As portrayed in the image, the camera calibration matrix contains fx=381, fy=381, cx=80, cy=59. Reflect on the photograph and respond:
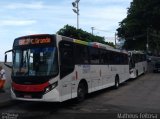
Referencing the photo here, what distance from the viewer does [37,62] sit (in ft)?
47.8

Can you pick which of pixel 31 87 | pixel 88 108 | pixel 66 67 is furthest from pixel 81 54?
pixel 31 87

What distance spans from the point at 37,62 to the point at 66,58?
Result: 4.68ft

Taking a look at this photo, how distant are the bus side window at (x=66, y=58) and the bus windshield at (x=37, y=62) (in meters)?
0.41

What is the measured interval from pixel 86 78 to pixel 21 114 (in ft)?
16.1

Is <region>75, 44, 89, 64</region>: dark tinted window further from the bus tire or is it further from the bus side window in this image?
the bus tire

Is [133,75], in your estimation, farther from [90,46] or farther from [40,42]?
[40,42]

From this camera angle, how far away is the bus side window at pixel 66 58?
15.0m

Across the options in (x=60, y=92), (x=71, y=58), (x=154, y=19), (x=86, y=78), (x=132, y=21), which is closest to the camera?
(x=60, y=92)

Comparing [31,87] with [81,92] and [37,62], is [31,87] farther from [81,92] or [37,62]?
[81,92]

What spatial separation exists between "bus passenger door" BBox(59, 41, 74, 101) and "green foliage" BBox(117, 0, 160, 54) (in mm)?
30856

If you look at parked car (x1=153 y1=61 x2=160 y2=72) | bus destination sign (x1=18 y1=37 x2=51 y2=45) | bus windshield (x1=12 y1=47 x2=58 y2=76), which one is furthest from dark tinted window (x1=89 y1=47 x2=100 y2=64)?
parked car (x1=153 y1=61 x2=160 y2=72)

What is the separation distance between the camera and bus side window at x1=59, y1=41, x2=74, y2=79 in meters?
15.0

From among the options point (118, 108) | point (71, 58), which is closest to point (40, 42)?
point (71, 58)

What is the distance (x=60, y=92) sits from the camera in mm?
14680
